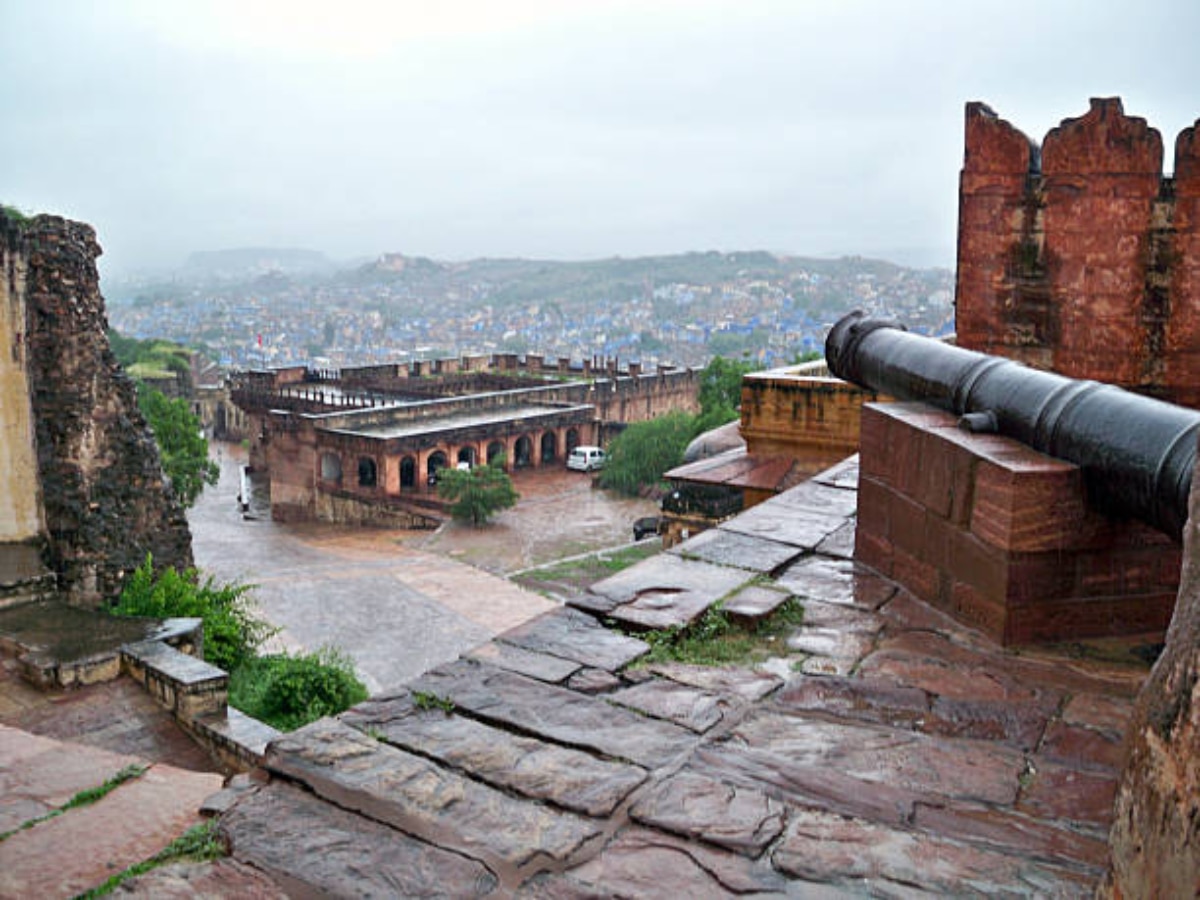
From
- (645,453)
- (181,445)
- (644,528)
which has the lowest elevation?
(644,528)

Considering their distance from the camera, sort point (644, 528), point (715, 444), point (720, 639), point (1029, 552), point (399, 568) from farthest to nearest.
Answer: point (644, 528), point (399, 568), point (715, 444), point (720, 639), point (1029, 552)

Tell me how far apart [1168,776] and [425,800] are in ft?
4.44

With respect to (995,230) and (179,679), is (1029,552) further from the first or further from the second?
(179,679)

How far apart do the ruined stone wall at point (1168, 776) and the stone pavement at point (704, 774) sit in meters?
0.42

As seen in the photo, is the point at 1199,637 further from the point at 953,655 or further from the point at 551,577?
the point at 551,577

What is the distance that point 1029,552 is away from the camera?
9.73 feet

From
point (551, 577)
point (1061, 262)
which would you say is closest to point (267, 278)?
point (551, 577)

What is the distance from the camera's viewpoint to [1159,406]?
281 cm

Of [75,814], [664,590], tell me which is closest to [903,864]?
[664,590]

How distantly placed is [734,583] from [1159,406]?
4.75ft

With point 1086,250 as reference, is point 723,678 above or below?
below

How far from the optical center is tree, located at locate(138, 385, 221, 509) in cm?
2242

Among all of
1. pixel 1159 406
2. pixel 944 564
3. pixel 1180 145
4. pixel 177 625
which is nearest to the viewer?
pixel 1159 406

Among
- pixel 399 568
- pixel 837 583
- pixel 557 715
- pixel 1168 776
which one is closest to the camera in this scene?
pixel 1168 776
